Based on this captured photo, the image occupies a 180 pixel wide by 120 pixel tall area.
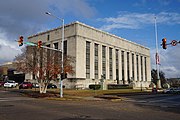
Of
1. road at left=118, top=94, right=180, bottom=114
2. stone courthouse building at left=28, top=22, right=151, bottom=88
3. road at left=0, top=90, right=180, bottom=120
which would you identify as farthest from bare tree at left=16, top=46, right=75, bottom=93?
stone courthouse building at left=28, top=22, right=151, bottom=88

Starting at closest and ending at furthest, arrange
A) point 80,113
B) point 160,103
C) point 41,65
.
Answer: point 80,113 → point 160,103 → point 41,65

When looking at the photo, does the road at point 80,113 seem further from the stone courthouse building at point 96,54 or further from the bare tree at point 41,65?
the stone courthouse building at point 96,54

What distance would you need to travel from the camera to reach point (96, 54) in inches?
2432

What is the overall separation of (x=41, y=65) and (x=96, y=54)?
2982cm

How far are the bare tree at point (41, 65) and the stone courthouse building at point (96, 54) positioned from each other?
19.4m

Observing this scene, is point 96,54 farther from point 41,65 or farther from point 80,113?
point 80,113

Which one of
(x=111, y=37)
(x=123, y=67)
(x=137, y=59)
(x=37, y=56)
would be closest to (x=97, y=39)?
(x=111, y=37)

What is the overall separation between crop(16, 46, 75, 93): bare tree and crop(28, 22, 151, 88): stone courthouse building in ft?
63.7

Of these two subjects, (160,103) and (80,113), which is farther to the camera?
(160,103)

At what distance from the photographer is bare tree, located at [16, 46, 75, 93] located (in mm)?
31731

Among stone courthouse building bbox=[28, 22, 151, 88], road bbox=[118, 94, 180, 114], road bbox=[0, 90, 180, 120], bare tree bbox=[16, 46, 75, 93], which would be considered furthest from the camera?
stone courthouse building bbox=[28, 22, 151, 88]

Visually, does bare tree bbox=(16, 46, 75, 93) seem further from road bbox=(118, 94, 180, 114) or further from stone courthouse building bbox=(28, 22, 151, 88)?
stone courthouse building bbox=(28, 22, 151, 88)

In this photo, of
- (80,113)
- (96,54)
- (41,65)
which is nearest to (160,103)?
(80,113)

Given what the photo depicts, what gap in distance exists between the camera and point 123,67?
71875mm
